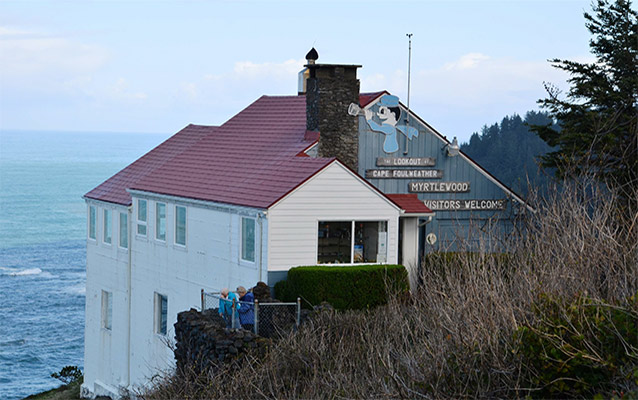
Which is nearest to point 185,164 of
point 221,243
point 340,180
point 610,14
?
point 221,243

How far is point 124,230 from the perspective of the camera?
36.1 meters

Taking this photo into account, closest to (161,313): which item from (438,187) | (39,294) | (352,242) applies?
(352,242)

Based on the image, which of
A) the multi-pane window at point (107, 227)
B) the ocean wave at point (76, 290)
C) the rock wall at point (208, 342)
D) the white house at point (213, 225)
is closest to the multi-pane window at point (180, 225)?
Answer: the white house at point (213, 225)

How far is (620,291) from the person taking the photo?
1812 centimetres

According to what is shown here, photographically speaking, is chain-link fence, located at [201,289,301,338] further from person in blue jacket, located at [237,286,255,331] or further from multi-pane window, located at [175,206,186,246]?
multi-pane window, located at [175,206,186,246]

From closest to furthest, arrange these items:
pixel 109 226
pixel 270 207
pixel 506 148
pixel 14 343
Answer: pixel 270 207, pixel 109 226, pixel 14 343, pixel 506 148

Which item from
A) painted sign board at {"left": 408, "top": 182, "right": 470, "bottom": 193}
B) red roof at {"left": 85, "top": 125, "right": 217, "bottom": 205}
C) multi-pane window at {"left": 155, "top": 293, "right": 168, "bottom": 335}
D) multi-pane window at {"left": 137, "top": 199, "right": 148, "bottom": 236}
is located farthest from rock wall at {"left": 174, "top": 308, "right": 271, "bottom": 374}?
red roof at {"left": 85, "top": 125, "right": 217, "bottom": 205}

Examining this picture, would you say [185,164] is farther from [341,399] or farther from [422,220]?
[341,399]

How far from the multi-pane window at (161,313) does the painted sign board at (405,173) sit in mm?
7608

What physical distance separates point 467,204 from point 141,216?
1066 cm

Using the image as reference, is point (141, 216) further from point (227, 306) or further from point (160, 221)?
point (227, 306)

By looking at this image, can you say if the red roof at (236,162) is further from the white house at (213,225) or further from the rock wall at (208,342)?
the rock wall at (208,342)

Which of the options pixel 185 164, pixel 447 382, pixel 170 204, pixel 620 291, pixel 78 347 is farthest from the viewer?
pixel 78 347

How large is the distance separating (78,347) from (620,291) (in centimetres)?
4703
